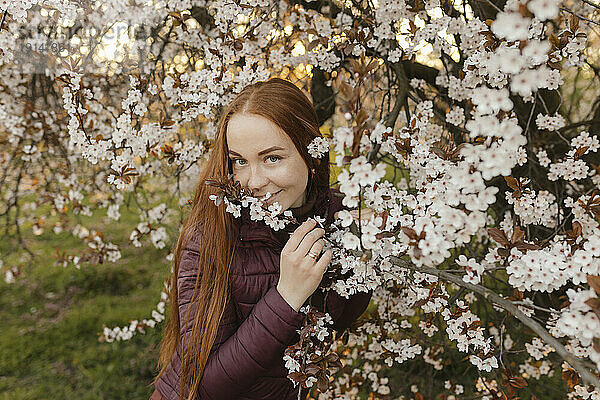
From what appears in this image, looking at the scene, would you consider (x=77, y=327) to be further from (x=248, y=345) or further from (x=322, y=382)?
(x=322, y=382)

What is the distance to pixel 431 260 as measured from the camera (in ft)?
3.52

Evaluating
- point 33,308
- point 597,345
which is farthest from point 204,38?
point 33,308

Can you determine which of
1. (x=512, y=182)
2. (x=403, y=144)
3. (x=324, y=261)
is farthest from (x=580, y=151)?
(x=324, y=261)

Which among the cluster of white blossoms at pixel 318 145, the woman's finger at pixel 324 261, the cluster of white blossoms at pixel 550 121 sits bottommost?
the woman's finger at pixel 324 261

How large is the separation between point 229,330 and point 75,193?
201 centimetres

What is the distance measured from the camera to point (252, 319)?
1410 millimetres

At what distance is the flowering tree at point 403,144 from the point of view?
102cm

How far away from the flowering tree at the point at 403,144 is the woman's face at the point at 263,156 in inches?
3.6

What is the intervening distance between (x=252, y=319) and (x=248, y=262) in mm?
235

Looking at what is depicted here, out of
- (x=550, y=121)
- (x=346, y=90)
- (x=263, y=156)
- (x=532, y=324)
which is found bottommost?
(x=532, y=324)

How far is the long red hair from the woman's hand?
0.81 feet

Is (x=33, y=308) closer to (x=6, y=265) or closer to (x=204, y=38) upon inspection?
(x=6, y=265)

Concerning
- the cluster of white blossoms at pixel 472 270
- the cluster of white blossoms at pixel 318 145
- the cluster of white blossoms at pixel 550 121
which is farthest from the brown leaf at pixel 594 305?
the cluster of white blossoms at pixel 550 121

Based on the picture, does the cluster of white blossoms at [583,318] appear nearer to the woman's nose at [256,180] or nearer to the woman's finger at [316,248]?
the woman's finger at [316,248]
